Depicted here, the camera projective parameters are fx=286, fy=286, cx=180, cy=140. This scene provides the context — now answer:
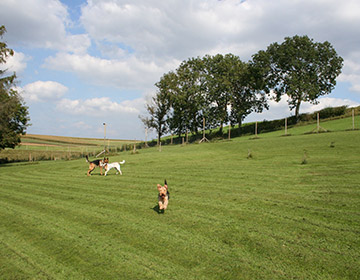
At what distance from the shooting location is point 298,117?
5384 cm

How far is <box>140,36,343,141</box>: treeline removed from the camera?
175ft

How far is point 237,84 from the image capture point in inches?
2660

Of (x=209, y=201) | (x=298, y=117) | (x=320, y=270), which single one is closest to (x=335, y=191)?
(x=209, y=201)

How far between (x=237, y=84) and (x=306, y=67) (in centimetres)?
1700

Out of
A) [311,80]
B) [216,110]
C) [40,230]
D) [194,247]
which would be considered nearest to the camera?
[194,247]

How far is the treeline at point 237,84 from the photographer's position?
53.3 m

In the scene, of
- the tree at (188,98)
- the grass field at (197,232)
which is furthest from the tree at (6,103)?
the tree at (188,98)

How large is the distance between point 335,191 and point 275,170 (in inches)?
197

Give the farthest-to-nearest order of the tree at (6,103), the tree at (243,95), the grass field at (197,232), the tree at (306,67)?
the tree at (243,95)
the tree at (306,67)
the tree at (6,103)
the grass field at (197,232)

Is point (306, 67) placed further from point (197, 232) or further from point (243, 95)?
point (197, 232)

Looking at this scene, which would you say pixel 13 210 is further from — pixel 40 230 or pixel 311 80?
pixel 311 80

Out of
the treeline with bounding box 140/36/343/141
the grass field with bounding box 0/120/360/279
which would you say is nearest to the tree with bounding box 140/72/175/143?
the treeline with bounding box 140/36/343/141

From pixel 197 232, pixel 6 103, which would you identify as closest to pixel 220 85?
pixel 6 103

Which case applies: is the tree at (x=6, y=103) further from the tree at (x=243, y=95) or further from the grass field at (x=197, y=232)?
the tree at (x=243, y=95)
